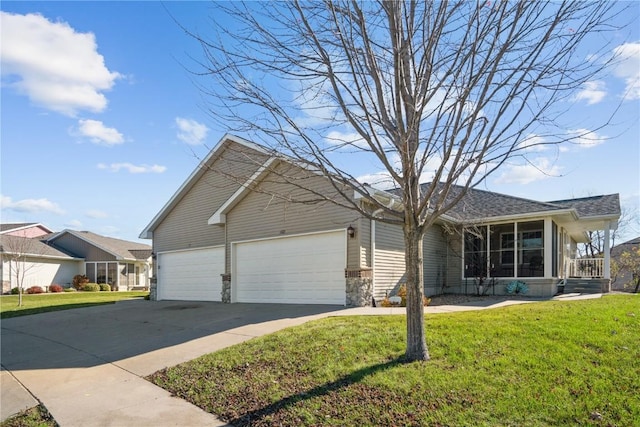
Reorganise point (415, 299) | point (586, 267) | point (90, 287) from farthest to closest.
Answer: point (90, 287) → point (586, 267) → point (415, 299)

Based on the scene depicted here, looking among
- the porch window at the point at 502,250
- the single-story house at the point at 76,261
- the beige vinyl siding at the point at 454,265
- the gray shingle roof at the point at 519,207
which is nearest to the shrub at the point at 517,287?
the porch window at the point at 502,250

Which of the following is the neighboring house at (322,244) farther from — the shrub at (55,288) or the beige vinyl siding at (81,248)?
the beige vinyl siding at (81,248)

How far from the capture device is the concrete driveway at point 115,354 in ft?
15.9

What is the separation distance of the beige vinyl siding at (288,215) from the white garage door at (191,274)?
122cm

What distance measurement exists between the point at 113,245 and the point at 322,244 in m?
30.4

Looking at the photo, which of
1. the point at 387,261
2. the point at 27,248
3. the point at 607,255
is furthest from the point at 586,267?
the point at 27,248

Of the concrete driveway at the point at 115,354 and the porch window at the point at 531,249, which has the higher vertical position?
the porch window at the point at 531,249

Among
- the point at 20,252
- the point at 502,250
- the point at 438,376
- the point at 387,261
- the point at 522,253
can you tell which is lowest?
the point at 438,376

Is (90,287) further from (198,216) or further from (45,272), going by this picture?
(198,216)

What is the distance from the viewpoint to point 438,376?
15.4 ft

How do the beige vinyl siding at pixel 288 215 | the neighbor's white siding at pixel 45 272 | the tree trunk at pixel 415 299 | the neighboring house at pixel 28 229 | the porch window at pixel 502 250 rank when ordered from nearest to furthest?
the tree trunk at pixel 415 299
the beige vinyl siding at pixel 288 215
the porch window at pixel 502 250
the neighbor's white siding at pixel 45 272
the neighboring house at pixel 28 229

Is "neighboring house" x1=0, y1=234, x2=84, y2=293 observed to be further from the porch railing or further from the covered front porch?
the porch railing

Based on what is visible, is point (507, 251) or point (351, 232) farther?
point (507, 251)

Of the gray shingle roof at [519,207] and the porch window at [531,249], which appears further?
the porch window at [531,249]
